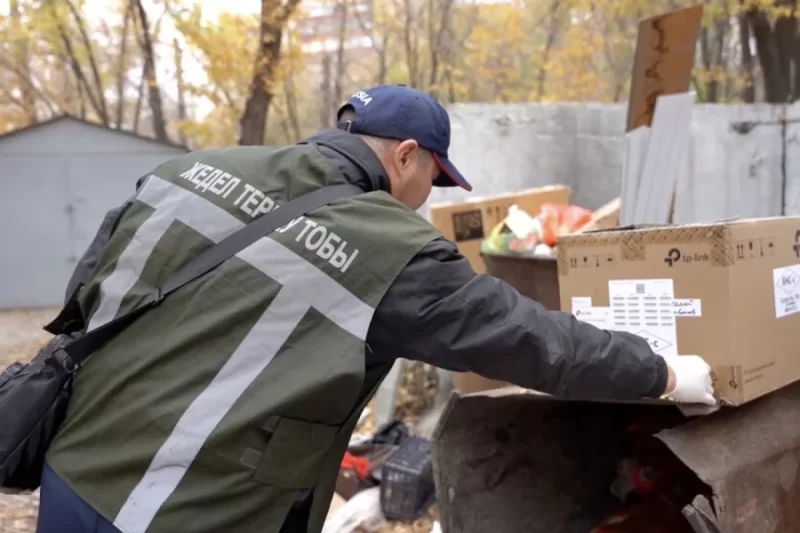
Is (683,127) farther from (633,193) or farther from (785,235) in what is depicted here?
(785,235)

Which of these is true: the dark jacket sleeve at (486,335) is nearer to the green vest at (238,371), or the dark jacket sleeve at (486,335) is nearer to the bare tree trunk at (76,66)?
the green vest at (238,371)

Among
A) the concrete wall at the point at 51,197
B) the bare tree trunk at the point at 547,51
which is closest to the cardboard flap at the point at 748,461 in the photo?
the concrete wall at the point at 51,197

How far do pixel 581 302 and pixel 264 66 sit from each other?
671cm

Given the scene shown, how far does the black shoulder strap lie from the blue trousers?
0.27m

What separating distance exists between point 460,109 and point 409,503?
2.92 m

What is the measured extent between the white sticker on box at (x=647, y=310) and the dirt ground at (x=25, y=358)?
2038 millimetres

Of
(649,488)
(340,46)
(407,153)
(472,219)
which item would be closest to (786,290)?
(649,488)

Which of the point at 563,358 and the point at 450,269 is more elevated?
the point at 450,269

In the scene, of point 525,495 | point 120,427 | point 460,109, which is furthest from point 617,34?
point 120,427

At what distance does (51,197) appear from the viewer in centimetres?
956

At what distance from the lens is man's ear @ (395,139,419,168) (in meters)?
1.89

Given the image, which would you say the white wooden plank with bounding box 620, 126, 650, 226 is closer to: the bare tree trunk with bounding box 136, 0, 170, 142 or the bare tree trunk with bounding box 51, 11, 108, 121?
the bare tree trunk with bounding box 136, 0, 170, 142

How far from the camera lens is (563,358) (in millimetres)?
1616

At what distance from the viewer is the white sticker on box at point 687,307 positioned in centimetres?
192
